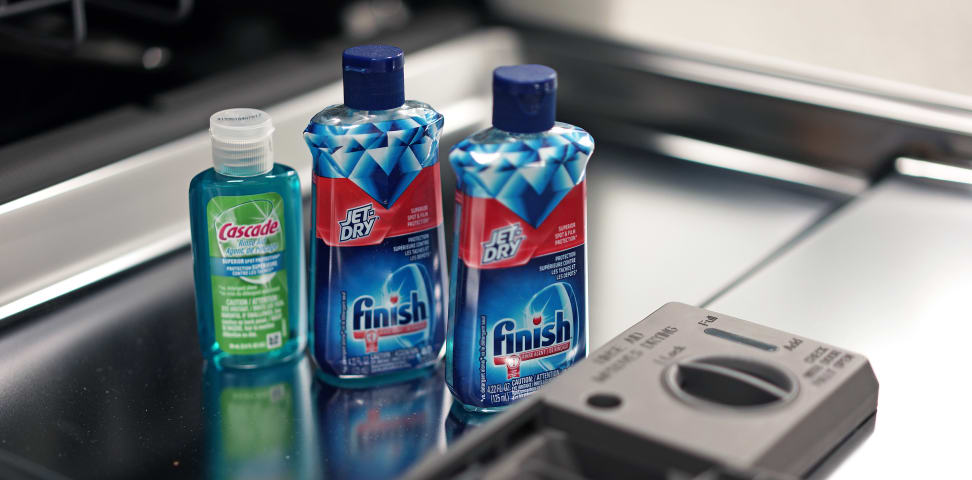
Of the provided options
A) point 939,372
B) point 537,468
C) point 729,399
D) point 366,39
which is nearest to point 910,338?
point 939,372

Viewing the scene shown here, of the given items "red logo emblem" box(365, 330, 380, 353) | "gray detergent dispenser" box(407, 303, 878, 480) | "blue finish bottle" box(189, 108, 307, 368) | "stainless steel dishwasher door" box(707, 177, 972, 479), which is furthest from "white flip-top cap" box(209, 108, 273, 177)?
"stainless steel dishwasher door" box(707, 177, 972, 479)

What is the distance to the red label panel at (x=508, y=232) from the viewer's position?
65 cm

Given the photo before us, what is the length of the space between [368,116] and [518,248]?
137mm

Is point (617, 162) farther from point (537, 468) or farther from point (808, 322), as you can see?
point (537, 468)

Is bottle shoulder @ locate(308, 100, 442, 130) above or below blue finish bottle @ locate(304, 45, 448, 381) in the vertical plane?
above

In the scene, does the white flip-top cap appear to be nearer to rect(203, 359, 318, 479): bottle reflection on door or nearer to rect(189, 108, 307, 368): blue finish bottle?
rect(189, 108, 307, 368): blue finish bottle

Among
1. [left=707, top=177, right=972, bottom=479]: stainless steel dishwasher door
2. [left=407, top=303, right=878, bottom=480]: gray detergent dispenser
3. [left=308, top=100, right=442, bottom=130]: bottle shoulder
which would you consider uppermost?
[left=308, top=100, right=442, bottom=130]: bottle shoulder

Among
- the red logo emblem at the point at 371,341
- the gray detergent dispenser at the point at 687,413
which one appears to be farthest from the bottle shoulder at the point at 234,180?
the gray detergent dispenser at the point at 687,413

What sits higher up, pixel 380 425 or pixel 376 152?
pixel 376 152

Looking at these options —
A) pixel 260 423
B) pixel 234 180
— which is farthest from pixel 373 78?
pixel 260 423

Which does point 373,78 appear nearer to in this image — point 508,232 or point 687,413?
point 508,232

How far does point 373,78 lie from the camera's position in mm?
701

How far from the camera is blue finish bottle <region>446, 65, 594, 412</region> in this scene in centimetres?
65

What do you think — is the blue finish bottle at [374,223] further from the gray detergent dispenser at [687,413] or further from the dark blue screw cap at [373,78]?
the gray detergent dispenser at [687,413]
